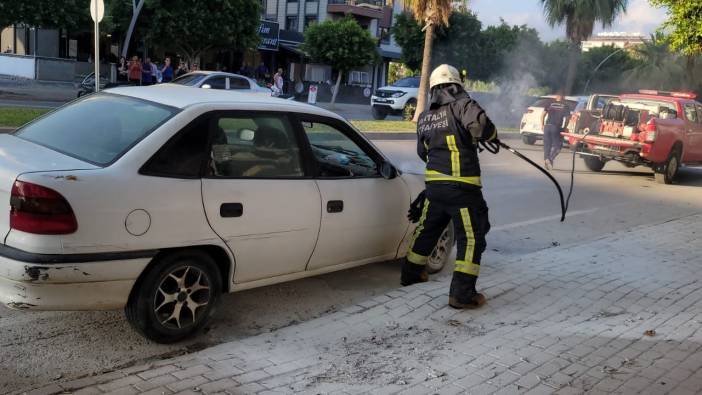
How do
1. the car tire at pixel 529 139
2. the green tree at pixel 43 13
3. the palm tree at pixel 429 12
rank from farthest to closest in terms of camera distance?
the green tree at pixel 43 13
the palm tree at pixel 429 12
the car tire at pixel 529 139

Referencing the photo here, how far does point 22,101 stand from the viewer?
22297 millimetres

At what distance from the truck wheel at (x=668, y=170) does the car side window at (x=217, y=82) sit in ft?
38.1

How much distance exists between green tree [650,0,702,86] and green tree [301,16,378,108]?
21527mm

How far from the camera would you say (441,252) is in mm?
5949

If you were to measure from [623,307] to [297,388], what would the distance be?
285 centimetres

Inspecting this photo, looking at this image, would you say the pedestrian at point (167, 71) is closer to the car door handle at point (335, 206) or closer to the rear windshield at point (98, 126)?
the rear windshield at point (98, 126)

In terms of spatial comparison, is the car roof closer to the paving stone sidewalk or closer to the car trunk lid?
the car trunk lid

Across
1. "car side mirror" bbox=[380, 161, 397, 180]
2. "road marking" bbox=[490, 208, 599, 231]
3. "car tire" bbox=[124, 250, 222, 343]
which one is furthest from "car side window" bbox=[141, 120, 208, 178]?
"road marking" bbox=[490, 208, 599, 231]

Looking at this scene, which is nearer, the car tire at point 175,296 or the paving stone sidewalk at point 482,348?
the paving stone sidewalk at point 482,348

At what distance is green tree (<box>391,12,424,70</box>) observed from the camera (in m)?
41.6

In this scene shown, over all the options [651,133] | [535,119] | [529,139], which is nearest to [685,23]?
[651,133]

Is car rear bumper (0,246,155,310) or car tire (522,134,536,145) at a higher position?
car rear bumper (0,246,155,310)

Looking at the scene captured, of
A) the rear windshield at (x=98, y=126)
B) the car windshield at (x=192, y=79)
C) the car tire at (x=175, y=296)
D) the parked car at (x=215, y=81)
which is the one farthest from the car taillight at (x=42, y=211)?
the car windshield at (x=192, y=79)

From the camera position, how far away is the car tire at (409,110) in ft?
83.4
